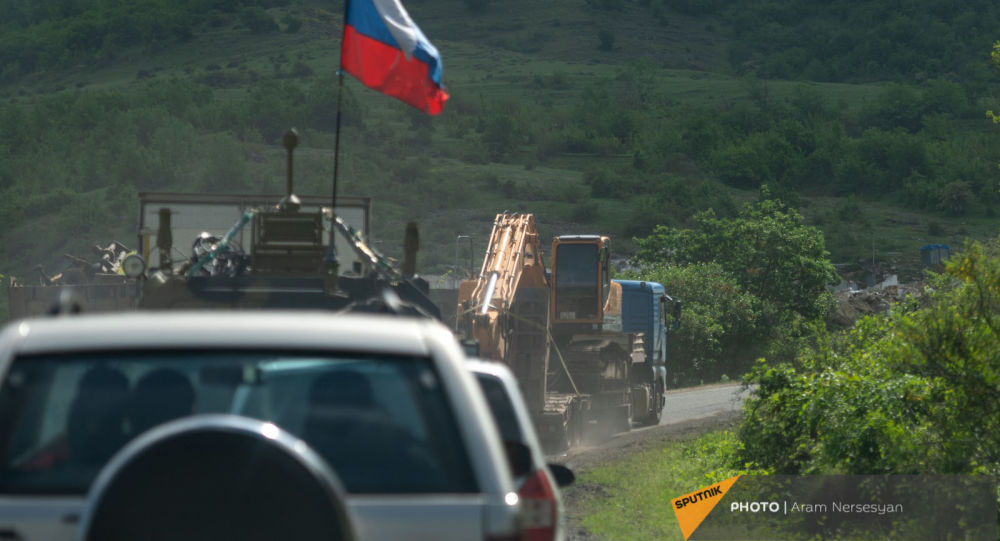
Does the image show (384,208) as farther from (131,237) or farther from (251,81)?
(251,81)

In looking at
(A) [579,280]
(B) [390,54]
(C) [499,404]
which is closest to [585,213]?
(A) [579,280]

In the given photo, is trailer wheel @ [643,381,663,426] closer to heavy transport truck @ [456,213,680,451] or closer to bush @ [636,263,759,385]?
heavy transport truck @ [456,213,680,451]

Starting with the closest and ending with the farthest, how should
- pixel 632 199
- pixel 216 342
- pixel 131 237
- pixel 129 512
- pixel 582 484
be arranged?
pixel 129 512 → pixel 216 342 → pixel 582 484 → pixel 131 237 → pixel 632 199

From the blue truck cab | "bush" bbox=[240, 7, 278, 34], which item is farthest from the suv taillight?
"bush" bbox=[240, 7, 278, 34]

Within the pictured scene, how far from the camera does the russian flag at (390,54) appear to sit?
12086mm

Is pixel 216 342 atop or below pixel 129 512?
atop

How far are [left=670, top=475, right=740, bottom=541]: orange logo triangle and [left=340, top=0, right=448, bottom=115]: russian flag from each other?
4990 millimetres

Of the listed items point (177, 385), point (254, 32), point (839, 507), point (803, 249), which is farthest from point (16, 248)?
point (254, 32)

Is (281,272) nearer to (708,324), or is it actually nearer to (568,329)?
(568,329)

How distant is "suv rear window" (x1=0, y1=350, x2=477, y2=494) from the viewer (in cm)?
345

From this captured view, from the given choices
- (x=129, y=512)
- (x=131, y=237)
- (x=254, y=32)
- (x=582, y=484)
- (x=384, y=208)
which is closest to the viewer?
(x=129, y=512)

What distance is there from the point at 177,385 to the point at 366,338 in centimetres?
63

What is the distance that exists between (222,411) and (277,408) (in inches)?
7.8

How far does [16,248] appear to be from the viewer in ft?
259
